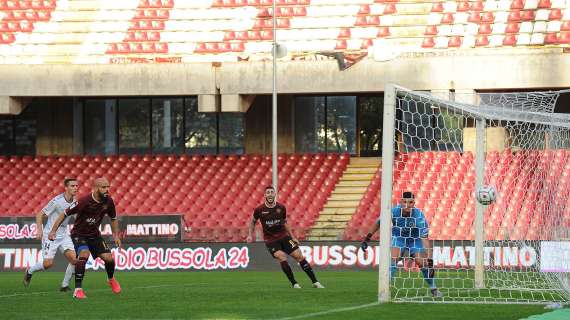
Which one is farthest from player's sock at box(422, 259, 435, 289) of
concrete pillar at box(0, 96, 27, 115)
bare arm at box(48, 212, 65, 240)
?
concrete pillar at box(0, 96, 27, 115)

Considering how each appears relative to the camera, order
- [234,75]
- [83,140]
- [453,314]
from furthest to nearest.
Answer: [83,140] < [234,75] < [453,314]

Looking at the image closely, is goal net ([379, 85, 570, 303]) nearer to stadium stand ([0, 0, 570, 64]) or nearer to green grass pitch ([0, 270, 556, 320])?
green grass pitch ([0, 270, 556, 320])

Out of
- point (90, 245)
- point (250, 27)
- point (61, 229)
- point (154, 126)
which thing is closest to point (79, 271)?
point (90, 245)

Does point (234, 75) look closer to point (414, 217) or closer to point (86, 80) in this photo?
point (86, 80)

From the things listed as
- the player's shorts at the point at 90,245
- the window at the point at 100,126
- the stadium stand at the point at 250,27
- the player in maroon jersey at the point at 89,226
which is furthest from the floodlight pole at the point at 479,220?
the window at the point at 100,126

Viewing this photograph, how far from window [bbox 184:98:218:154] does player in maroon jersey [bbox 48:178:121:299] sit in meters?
20.6

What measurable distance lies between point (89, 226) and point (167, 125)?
21567 mm

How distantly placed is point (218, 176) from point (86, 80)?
451 cm

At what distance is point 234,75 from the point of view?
33.2 metres

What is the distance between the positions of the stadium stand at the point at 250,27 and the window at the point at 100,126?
166 inches

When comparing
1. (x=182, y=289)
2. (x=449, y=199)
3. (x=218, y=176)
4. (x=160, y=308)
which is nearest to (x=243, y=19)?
(x=218, y=176)

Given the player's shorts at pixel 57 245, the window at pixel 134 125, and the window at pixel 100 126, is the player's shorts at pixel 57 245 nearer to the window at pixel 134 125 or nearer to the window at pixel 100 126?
the window at pixel 134 125

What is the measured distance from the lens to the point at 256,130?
37469mm

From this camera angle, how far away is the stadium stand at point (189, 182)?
33.1 meters
